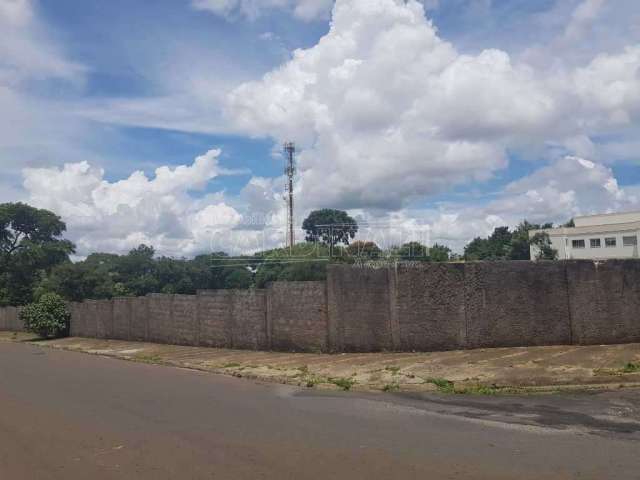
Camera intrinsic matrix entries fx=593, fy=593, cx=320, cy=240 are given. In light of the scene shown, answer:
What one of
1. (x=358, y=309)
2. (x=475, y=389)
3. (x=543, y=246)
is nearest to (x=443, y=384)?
(x=475, y=389)

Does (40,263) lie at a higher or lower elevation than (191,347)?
higher

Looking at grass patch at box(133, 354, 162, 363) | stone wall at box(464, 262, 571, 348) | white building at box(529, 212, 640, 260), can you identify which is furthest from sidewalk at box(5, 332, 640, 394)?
white building at box(529, 212, 640, 260)

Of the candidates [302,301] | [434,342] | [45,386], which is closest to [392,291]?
[434,342]

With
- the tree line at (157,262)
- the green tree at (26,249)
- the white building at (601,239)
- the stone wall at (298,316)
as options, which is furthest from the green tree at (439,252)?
the green tree at (26,249)

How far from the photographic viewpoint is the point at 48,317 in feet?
99.6

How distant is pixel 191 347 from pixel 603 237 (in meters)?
53.3

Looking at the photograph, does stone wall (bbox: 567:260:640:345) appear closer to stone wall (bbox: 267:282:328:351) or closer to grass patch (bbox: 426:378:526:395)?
grass patch (bbox: 426:378:526:395)

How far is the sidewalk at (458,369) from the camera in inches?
378

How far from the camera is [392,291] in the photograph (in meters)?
13.5

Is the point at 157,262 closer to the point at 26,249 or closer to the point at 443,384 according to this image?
the point at 26,249

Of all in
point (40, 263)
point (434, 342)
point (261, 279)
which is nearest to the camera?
point (434, 342)

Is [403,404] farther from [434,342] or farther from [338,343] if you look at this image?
[338,343]

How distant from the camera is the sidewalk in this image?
959 cm

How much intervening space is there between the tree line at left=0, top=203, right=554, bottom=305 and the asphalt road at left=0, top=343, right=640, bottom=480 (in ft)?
83.8
